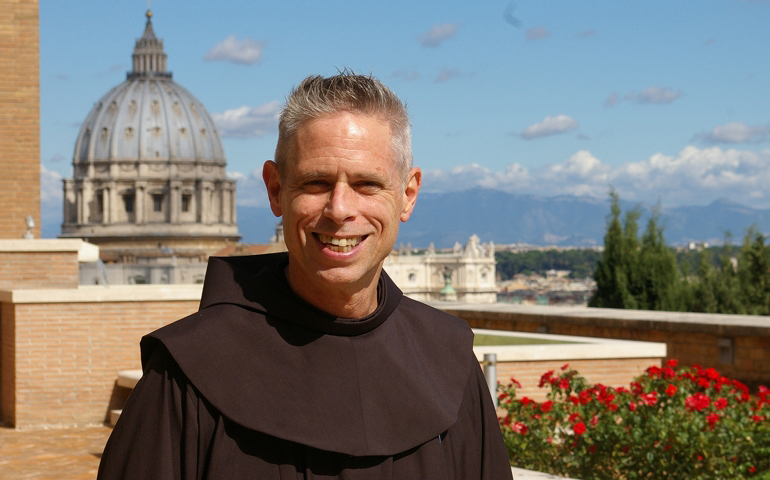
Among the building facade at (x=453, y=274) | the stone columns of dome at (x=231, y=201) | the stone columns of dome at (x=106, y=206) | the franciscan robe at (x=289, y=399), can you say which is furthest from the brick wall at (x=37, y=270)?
the stone columns of dome at (x=231, y=201)

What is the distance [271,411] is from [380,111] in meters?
0.62

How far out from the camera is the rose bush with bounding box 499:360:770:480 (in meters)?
5.49

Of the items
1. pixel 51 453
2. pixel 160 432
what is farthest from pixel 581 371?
pixel 160 432

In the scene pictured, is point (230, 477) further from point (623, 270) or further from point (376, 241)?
point (623, 270)

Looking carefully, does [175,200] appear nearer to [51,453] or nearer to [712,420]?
[51,453]

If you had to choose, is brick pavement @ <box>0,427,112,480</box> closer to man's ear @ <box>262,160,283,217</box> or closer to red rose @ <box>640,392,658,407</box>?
red rose @ <box>640,392,658,407</box>

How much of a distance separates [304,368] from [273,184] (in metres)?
0.39

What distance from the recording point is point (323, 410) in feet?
6.12

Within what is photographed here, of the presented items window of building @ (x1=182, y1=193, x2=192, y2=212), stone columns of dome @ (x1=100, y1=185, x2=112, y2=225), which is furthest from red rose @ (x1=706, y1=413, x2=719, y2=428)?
window of building @ (x1=182, y1=193, x2=192, y2=212)

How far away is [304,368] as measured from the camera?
1896 mm

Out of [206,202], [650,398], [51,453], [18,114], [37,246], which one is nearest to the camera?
[650,398]

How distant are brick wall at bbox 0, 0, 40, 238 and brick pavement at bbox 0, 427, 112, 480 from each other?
5464 mm

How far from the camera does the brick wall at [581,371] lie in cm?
834

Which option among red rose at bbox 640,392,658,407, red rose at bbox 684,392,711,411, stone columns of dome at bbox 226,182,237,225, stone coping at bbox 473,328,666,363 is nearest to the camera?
red rose at bbox 684,392,711,411
